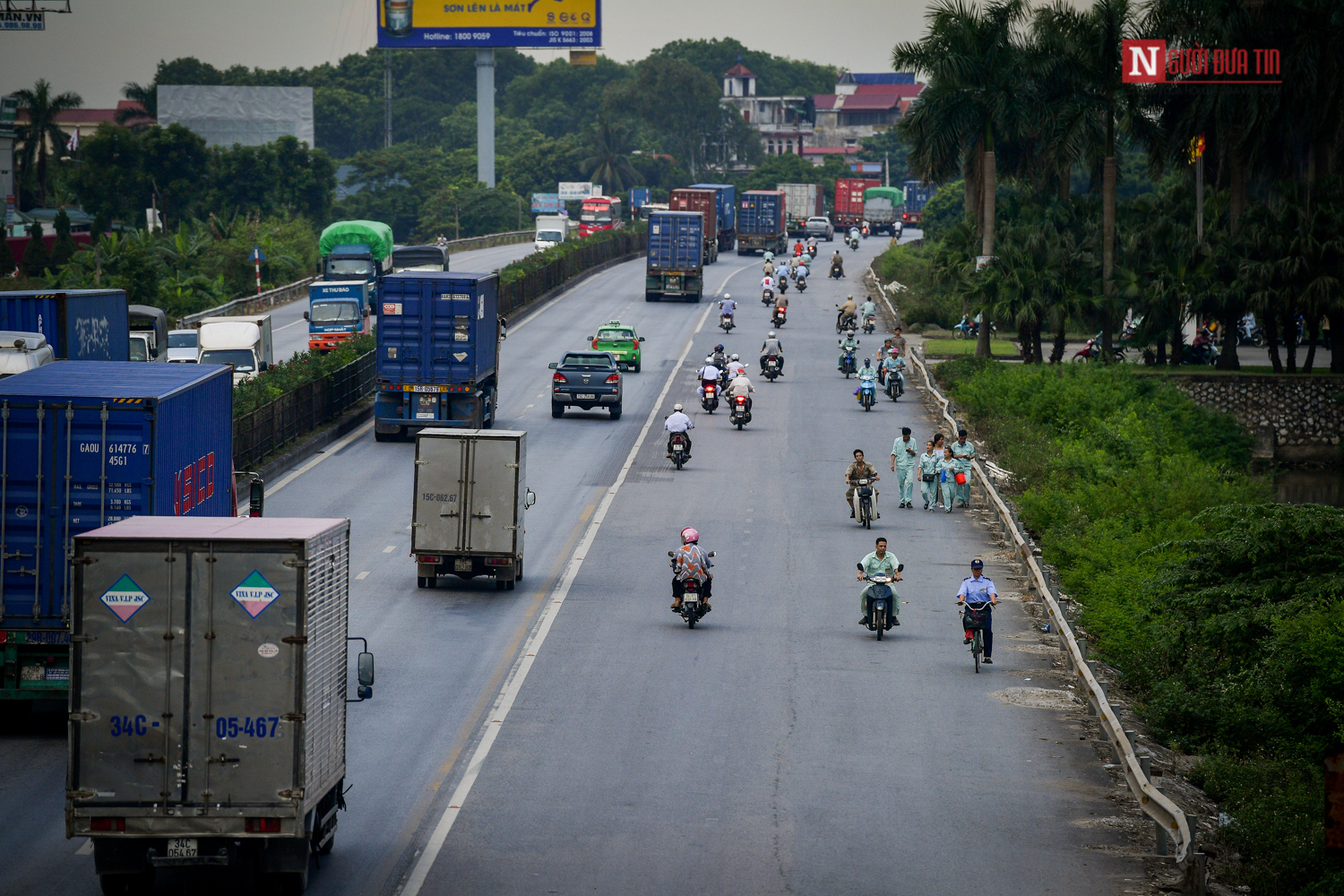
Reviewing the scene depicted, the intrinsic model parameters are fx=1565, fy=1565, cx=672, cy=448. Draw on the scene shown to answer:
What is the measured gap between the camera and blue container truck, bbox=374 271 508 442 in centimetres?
3766

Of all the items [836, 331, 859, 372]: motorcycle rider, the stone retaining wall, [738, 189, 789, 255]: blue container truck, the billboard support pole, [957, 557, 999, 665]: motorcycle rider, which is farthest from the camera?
the billboard support pole

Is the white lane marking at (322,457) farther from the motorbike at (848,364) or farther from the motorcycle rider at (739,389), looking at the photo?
the motorbike at (848,364)

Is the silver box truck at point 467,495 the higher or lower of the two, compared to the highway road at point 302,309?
lower

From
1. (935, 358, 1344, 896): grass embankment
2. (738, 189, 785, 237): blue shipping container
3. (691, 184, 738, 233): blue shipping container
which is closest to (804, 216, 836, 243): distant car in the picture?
(691, 184, 738, 233): blue shipping container

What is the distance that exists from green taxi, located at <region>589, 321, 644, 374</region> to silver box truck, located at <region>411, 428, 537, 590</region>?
28416 mm

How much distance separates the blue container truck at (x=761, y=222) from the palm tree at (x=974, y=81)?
40.9m

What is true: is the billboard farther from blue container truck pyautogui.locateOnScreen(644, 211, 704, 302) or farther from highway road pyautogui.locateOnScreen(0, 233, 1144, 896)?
highway road pyautogui.locateOnScreen(0, 233, 1144, 896)

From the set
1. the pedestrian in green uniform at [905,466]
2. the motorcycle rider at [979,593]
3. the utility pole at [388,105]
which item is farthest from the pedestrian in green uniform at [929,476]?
the utility pole at [388,105]

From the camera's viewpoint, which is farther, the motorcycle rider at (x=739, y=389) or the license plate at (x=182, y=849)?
the motorcycle rider at (x=739, y=389)

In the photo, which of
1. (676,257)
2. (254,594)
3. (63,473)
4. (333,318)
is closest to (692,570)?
(63,473)

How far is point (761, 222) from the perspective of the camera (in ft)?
325

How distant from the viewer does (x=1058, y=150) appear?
175 feet

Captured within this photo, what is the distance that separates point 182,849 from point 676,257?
61836 mm

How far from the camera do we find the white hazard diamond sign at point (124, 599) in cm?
1182
